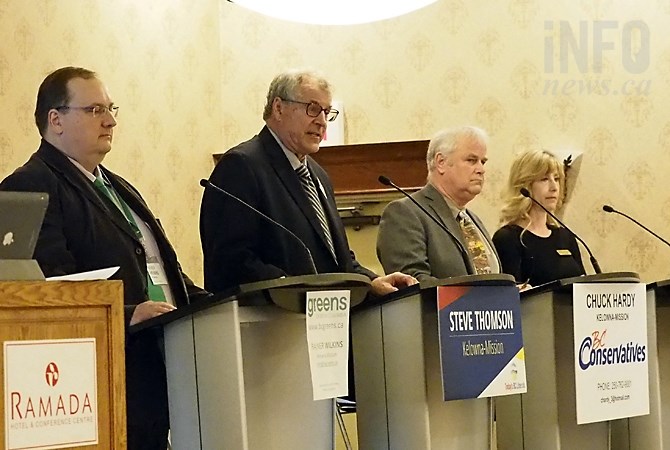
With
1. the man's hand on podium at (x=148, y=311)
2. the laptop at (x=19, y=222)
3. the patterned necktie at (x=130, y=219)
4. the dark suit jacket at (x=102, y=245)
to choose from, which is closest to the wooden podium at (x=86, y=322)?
the laptop at (x=19, y=222)

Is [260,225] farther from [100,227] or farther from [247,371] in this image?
[247,371]

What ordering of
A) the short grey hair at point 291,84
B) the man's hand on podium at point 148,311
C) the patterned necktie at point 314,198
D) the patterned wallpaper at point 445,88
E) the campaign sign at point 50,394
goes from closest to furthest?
1. the campaign sign at point 50,394
2. the man's hand on podium at point 148,311
3. the patterned necktie at point 314,198
4. the short grey hair at point 291,84
5. the patterned wallpaper at point 445,88

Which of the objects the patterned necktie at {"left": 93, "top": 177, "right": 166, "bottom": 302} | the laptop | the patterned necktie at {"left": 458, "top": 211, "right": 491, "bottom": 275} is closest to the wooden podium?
the laptop

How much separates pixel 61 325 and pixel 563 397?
1626 mm

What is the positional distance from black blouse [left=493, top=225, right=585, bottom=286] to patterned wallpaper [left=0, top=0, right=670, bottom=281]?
0.94 m

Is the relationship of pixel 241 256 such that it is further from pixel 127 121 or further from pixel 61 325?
pixel 127 121

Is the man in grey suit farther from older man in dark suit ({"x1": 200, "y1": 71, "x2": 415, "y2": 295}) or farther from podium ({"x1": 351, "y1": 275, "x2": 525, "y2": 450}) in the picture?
Answer: podium ({"x1": 351, "y1": 275, "x2": 525, "y2": 450})

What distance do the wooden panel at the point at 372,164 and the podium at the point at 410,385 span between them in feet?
9.27

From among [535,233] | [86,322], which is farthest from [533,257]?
[86,322]

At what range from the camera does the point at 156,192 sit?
16.7 ft

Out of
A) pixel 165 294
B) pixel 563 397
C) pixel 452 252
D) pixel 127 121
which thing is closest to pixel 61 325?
pixel 165 294

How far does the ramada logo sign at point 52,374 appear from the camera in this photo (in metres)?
1.71

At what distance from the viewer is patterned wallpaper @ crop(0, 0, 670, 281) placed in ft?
17.1

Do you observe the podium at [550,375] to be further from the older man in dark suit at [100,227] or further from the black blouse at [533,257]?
the black blouse at [533,257]
